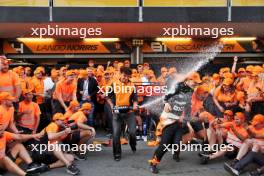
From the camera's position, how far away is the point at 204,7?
14117 millimetres

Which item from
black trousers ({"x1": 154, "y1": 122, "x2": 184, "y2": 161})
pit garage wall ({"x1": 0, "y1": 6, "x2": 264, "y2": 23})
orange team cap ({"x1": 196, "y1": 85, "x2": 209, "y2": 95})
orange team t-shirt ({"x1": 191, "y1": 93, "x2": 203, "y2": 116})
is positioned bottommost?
black trousers ({"x1": 154, "y1": 122, "x2": 184, "y2": 161})

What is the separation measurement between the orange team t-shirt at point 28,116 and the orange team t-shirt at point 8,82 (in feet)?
1.02

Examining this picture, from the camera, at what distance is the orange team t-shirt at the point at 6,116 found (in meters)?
6.82

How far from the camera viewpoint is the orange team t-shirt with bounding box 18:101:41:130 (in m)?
7.90

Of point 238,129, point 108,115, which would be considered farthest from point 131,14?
point 238,129

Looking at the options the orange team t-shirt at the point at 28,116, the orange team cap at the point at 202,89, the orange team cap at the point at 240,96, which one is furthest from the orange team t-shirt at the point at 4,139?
the orange team cap at the point at 240,96

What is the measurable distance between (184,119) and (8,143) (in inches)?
124

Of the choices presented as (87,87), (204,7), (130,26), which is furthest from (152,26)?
(87,87)

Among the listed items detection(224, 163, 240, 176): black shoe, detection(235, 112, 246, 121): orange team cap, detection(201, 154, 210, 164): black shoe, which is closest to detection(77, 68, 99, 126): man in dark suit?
detection(201, 154, 210, 164): black shoe

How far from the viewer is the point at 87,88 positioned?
988 centimetres

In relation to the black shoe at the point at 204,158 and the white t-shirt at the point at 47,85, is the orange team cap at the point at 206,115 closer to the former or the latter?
the black shoe at the point at 204,158

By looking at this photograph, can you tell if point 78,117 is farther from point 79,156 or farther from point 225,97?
point 225,97

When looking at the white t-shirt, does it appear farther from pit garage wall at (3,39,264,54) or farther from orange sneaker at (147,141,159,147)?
pit garage wall at (3,39,264,54)

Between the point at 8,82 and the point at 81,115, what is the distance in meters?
1.52
